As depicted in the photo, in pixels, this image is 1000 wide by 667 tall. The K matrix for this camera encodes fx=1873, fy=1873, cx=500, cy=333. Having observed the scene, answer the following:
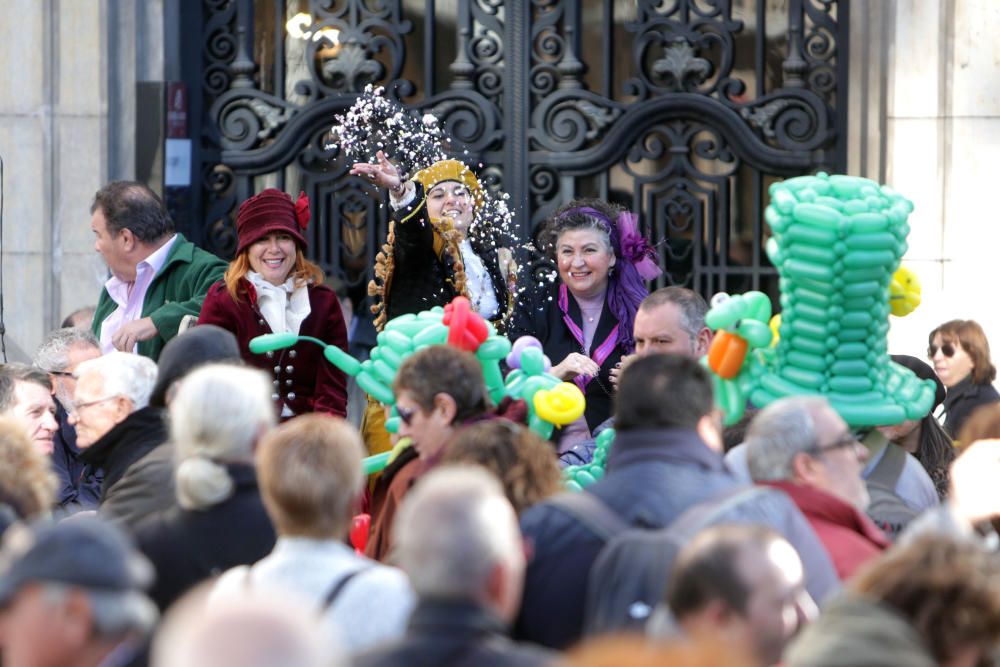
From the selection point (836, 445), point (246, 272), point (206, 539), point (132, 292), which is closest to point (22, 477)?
point (206, 539)

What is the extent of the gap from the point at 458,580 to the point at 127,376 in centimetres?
236

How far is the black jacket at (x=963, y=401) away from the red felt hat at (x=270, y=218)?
117 inches

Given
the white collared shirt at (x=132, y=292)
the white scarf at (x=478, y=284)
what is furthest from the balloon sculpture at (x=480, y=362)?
the white collared shirt at (x=132, y=292)

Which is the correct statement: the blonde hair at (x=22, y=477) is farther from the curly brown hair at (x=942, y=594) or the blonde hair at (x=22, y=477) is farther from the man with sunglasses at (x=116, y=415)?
the curly brown hair at (x=942, y=594)

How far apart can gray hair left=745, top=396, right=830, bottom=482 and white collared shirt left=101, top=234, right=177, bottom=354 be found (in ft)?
12.0

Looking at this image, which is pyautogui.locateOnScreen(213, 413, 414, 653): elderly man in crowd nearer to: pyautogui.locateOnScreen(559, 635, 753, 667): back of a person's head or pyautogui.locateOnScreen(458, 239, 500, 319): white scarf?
pyautogui.locateOnScreen(559, 635, 753, 667): back of a person's head

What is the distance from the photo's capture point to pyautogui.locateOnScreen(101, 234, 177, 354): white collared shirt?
7621 millimetres

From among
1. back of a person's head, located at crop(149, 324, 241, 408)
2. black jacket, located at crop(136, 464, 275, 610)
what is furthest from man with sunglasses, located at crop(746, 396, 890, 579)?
back of a person's head, located at crop(149, 324, 241, 408)

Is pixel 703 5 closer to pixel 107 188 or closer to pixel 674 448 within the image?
pixel 107 188

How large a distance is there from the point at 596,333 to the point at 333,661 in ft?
15.0

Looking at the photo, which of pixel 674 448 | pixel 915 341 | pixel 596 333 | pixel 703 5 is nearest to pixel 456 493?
pixel 674 448

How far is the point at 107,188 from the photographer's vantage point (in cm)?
761

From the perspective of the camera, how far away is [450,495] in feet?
11.0

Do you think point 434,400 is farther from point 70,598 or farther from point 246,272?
point 246,272
